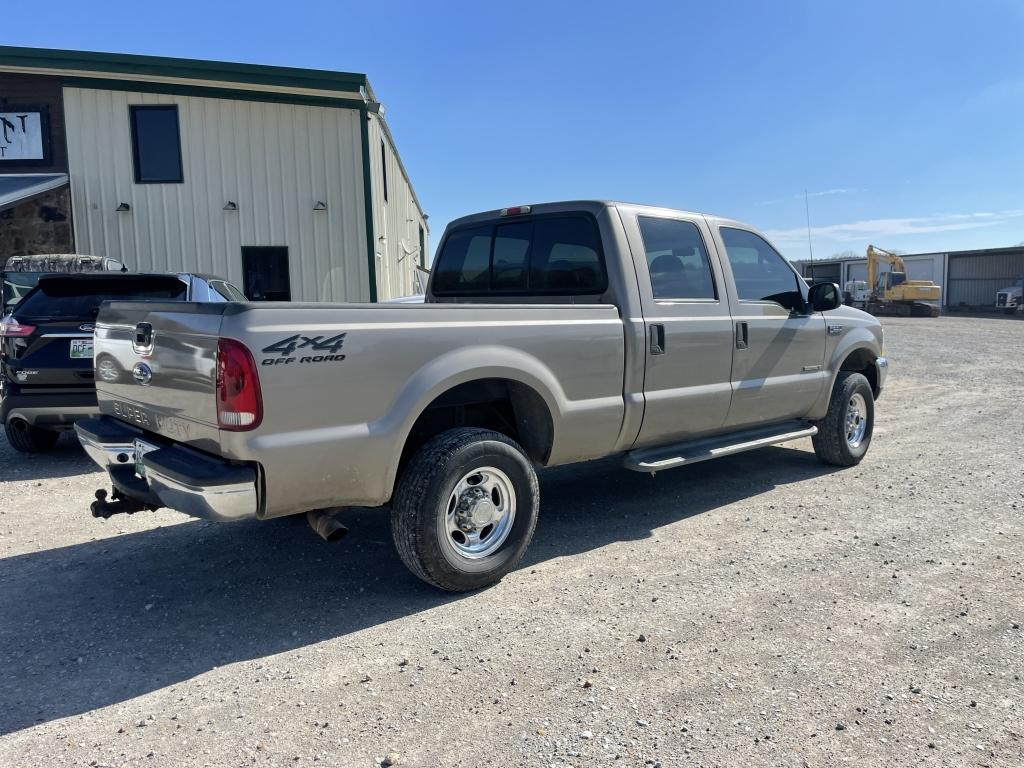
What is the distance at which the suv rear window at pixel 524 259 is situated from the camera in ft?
15.7

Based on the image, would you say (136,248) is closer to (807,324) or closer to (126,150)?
(126,150)

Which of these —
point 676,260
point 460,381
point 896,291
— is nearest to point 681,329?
point 676,260

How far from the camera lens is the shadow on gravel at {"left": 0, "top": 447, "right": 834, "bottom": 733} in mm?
3201

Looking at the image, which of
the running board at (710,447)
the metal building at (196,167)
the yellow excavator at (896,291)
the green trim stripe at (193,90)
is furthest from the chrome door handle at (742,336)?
the yellow excavator at (896,291)

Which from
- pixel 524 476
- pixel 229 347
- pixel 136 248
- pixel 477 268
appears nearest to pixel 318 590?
pixel 524 476

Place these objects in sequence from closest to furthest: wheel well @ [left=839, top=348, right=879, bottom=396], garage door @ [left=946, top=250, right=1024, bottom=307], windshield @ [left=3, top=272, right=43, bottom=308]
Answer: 1. wheel well @ [left=839, top=348, right=879, bottom=396]
2. windshield @ [left=3, top=272, right=43, bottom=308]
3. garage door @ [left=946, top=250, right=1024, bottom=307]

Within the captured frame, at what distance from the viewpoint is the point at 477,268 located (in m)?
5.54

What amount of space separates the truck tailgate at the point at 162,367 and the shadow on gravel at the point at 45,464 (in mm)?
2899

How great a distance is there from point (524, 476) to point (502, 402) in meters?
0.61

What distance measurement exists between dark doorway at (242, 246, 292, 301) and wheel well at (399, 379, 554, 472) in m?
11.2

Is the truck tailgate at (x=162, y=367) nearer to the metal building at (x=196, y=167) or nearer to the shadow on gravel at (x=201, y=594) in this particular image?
the shadow on gravel at (x=201, y=594)

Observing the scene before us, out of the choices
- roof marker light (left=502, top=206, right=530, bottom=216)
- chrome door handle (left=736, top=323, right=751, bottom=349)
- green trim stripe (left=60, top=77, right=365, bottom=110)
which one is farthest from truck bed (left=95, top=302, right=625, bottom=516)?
green trim stripe (left=60, top=77, right=365, bottom=110)

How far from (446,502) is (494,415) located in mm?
891

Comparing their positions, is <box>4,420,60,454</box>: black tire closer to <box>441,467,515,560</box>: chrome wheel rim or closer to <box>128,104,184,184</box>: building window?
<box>441,467,515,560</box>: chrome wheel rim
